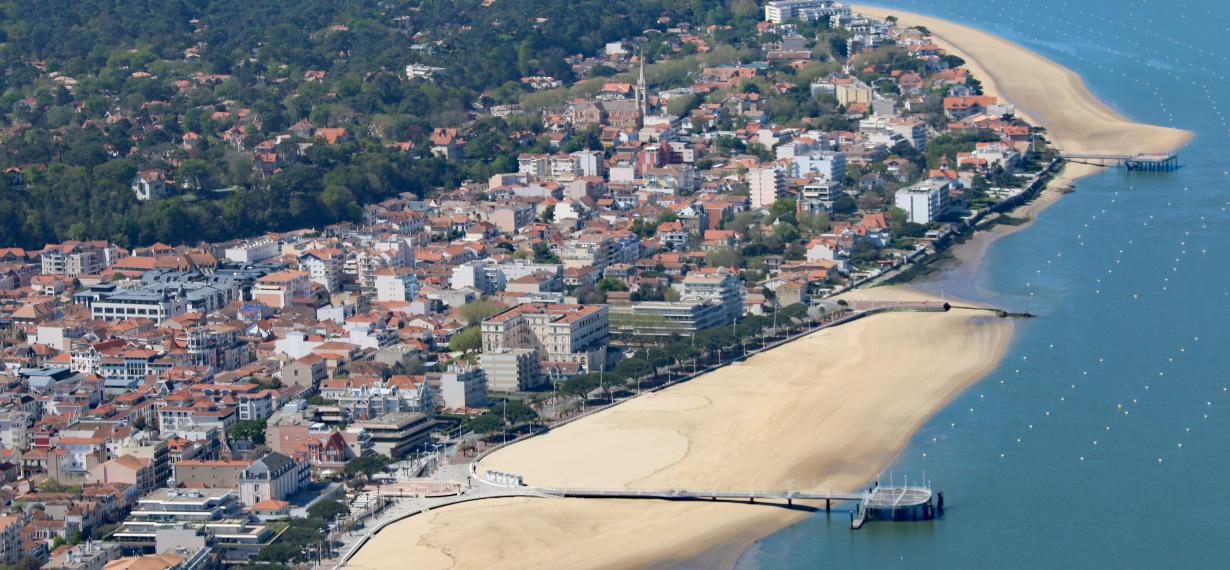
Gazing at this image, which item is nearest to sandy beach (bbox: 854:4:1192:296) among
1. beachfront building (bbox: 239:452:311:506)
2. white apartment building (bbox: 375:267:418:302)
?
white apartment building (bbox: 375:267:418:302)

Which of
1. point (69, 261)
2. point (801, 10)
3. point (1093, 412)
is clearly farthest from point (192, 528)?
point (801, 10)

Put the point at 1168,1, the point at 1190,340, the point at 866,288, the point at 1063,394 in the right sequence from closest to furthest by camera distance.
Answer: the point at 1063,394 < the point at 1190,340 < the point at 866,288 < the point at 1168,1

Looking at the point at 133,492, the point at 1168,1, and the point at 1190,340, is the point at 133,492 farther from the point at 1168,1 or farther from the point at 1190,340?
the point at 1168,1

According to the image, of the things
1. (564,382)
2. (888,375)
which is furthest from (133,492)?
(888,375)

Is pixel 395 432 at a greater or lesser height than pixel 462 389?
lesser

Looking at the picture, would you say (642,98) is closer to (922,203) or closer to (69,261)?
(922,203)

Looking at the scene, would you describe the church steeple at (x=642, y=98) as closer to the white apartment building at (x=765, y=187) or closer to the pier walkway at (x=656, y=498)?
the white apartment building at (x=765, y=187)
